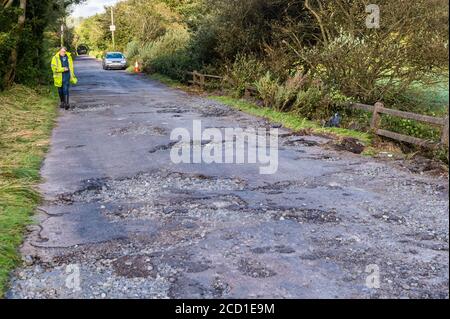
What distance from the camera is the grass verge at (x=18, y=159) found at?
16.8 feet

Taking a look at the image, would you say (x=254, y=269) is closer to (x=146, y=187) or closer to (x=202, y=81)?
(x=146, y=187)

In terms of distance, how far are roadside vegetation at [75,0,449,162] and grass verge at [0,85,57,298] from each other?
6776 mm

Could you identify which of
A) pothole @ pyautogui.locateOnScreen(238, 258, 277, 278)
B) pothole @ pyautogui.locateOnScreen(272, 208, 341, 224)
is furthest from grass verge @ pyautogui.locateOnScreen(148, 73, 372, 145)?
pothole @ pyautogui.locateOnScreen(238, 258, 277, 278)

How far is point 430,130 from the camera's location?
10570mm

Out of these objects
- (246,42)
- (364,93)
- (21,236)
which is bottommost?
(21,236)

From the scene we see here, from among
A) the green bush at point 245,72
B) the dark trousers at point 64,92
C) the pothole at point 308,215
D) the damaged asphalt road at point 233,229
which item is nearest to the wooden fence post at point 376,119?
the damaged asphalt road at point 233,229

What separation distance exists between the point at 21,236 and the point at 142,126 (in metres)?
7.13

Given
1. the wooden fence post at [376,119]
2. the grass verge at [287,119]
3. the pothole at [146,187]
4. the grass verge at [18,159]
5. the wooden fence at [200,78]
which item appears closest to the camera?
the grass verge at [18,159]

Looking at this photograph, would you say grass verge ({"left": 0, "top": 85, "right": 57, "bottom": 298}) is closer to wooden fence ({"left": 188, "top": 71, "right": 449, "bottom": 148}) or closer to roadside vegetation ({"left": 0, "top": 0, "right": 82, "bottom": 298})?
roadside vegetation ({"left": 0, "top": 0, "right": 82, "bottom": 298})

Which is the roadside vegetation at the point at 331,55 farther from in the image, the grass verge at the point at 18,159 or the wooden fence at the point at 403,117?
the grass verge at the point at 18,159

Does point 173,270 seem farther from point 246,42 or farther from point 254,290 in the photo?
point 246,42

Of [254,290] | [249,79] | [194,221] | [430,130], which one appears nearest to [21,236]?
[194,221]

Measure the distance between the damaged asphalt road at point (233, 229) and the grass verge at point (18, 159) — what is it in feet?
0.55

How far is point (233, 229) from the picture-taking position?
5.35m
